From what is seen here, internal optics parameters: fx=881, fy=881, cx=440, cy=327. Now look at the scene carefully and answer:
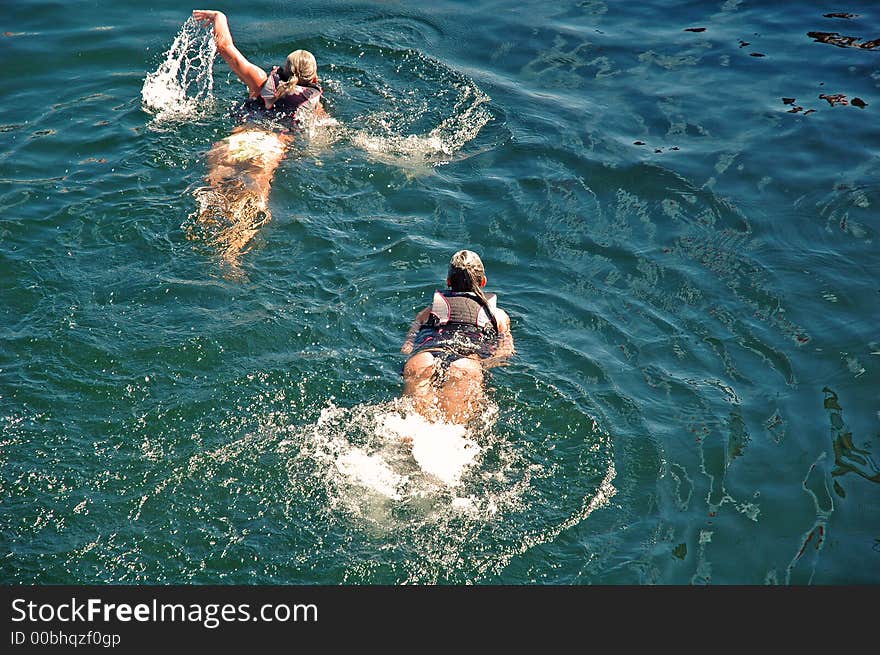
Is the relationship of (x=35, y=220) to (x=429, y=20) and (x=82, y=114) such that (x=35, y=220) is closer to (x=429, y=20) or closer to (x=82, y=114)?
(x=82, y=114)

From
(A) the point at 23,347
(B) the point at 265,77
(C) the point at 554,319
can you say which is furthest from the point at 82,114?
(C) the point at 554,319

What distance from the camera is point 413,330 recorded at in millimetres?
8094

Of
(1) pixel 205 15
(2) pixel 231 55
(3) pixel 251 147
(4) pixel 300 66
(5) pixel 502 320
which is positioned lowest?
(5) pixel 502 320

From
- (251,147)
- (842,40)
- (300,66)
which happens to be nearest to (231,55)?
(300,66)

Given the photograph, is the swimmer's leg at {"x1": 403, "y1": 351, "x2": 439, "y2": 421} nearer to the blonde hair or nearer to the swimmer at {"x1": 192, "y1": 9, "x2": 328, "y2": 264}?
the swimmer at {"x1": 192, "y1": 9, "x2": 328, "y2": 264}

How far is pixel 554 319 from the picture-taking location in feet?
28.6

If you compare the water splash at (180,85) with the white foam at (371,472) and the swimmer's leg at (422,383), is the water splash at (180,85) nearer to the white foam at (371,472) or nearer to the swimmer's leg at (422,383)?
the swimmer's leg at (422,383)

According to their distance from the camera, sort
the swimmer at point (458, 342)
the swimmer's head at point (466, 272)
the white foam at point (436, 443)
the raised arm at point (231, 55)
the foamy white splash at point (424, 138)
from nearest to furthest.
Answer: the white foam at point (436, 443), the swimmer at point (458, 342), the swimmer's head at point (466, 272), the raised arm at point (231, 55), the foamy white splash at point (424, 138)

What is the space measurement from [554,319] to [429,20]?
8.07 m

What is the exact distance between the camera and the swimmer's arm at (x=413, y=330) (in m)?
7.92

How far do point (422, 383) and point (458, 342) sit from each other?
533mm

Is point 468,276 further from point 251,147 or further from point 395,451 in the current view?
point 251,147

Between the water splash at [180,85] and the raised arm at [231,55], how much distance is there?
0.38m

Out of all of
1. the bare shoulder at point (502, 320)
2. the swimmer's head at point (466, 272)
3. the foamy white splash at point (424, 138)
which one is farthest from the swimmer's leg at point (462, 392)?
the foamy white splash at point (424, 138)
